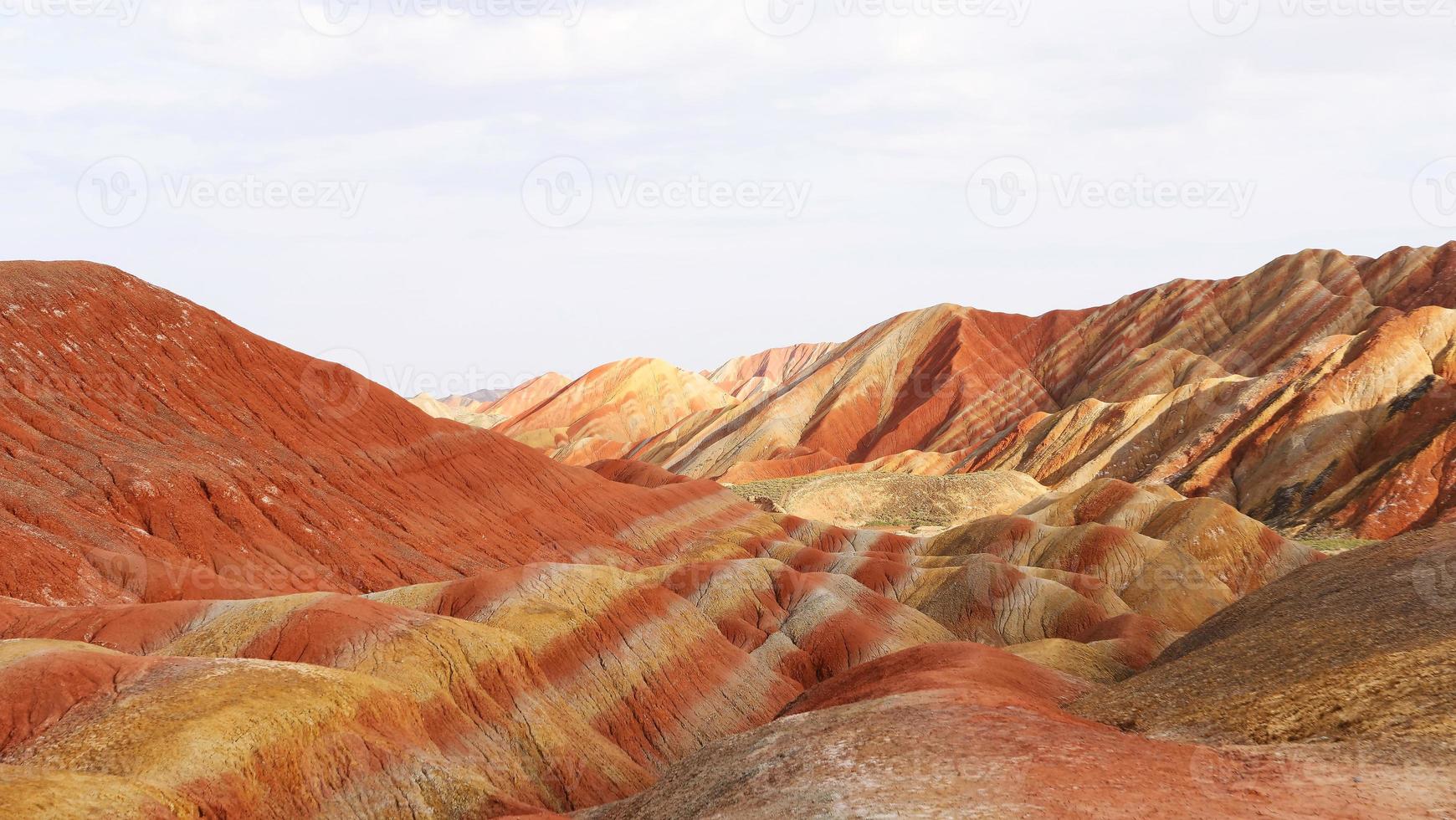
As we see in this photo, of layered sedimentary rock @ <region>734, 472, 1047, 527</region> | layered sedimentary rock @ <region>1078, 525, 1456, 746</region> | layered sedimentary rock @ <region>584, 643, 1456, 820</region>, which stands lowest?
layered sedimentary rock @ <region>734, 472, 1047, 527</region>

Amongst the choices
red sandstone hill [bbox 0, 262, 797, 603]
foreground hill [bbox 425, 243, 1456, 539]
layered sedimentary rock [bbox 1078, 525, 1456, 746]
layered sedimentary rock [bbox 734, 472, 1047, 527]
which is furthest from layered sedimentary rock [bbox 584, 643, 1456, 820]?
layered sedimentary rock [bbox 734, 472, 1047, 527]

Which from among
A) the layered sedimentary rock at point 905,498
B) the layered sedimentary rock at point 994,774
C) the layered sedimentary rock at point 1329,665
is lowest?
the layered sedimentary rock at point 905,498

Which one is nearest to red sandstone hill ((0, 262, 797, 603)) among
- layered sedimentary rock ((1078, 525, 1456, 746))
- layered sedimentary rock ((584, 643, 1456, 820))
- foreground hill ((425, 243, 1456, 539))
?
layered sedimentary rock ((584, 643, 1456, 820))

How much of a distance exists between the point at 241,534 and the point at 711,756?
3963 centimetres

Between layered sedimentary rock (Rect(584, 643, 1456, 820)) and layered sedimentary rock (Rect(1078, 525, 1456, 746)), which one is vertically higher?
layered sedimentary rock (Rect(584, 643, 1456, 820))

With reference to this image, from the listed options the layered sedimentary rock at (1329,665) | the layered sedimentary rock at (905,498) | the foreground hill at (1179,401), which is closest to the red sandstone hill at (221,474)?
the layered sedimentary rock at (1329,665)

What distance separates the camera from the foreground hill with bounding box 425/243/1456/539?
10019cm

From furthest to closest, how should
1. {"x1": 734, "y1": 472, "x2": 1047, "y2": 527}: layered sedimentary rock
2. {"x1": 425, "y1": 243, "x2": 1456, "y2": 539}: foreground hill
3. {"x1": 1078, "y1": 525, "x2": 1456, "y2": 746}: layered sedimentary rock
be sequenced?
{"x1": 734, "y1": 472, "x2": 1047, "y2": 527}: layered sedimentary rock, {"x1": 425, "y1": 243, "x2": 1456, "y2": 539}: foreground hill, {"x1": 1078, "y1": 525, "x2": 1456, "y2": 746}: layered sedimentary rock

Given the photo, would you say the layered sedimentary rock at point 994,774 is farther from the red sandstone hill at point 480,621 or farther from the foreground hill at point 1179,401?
the foreground hill at point 1179,401

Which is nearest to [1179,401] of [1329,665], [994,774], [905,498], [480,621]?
[905,498]

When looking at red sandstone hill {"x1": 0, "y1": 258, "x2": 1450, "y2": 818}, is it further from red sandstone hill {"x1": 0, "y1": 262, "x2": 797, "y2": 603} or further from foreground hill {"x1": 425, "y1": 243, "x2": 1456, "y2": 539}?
foreground hill {"x1": 425, "y1": 243, "x2": 1456, "y2": 539}

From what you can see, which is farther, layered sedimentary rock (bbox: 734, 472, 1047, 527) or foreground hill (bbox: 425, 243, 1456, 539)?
layered sedimentary rock (bbox: 734, 472, 1047, 527)

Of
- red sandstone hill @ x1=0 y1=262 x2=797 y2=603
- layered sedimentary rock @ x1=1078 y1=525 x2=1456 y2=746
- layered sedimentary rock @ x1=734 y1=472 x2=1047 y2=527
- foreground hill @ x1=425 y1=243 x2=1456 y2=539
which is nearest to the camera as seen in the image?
layered sedimentary rock @ x1=1078 y1=525 x2=1456 y2=746

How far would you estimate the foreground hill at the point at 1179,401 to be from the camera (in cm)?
10019
